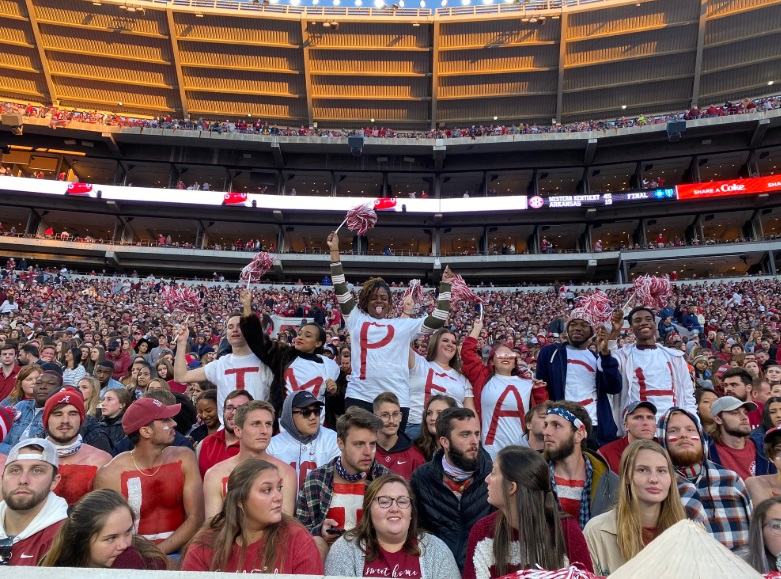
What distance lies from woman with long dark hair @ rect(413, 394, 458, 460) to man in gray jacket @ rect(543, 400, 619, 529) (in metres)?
0.93

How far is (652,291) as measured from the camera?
5.94 meters

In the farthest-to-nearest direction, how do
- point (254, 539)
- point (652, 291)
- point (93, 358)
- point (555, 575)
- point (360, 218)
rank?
1. point (93, 358)
2. point (360, 218)
3. point (652, 291)
4. point (254, 539)
5. point (555, 575)

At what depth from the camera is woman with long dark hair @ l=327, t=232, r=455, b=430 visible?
495 cm

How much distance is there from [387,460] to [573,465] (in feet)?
→ 4.31

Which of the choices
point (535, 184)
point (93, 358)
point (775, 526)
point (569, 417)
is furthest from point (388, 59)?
point (775, 526)

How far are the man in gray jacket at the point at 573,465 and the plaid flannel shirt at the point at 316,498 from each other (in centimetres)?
106

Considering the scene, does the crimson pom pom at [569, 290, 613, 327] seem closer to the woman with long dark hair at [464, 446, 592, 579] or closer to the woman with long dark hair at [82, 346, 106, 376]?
the woman with long dark hair at [464, 446, 592, 579]

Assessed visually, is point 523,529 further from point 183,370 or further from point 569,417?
point 183,370

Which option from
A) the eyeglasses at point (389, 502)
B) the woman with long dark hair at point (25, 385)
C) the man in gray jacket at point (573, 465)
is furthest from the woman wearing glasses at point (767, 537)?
the woman with long dark hair at point (25, 385)

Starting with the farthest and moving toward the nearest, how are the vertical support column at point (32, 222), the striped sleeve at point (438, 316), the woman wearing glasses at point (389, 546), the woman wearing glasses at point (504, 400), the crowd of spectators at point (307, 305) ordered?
the vertical support column at point (32, 222)
the crowd of spectators at point (307, 305)
the striped sleeve at point (438, 316)
the woman wearing glasses at point (504, 400)
the woman wearing glasses at point (389, 546)

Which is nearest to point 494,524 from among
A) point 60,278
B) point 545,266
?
point 60,278

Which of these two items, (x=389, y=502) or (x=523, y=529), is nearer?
(x=523, y=529)

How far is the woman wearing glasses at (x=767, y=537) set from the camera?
2686 millimetres

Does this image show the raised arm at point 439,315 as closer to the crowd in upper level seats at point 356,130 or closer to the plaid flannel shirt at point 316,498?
the plaid flannel shirt at point 316,498
